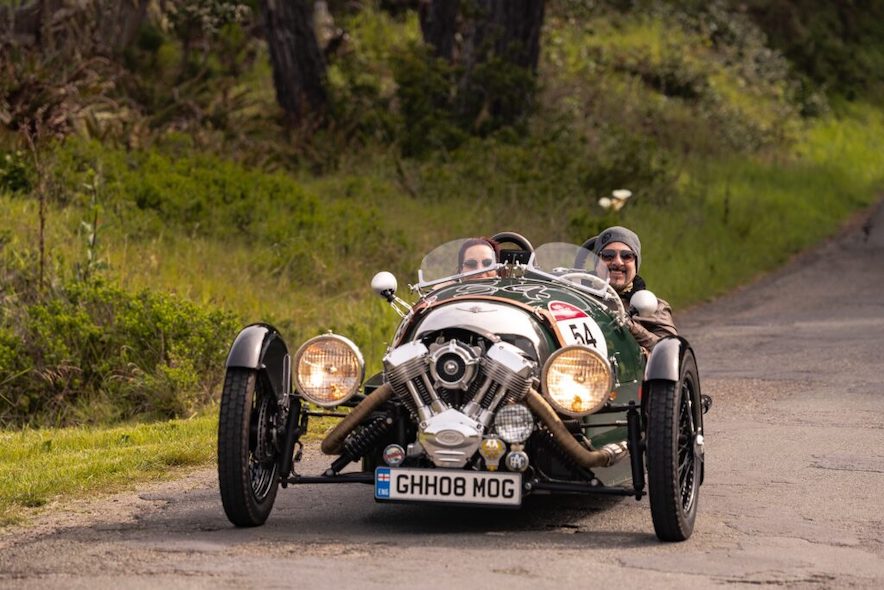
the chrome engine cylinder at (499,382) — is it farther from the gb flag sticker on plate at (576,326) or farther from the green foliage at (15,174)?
the green foliage at (15,174)

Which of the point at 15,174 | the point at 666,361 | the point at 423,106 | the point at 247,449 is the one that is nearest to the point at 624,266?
the point at 666,361

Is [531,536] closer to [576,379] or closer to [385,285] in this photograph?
[576,379]

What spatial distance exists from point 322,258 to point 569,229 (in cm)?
359

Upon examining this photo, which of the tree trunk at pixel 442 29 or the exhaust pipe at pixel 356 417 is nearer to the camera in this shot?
the exhaust pipe at pixel 356 417

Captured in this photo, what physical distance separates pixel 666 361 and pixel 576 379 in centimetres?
42

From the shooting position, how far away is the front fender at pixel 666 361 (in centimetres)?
778

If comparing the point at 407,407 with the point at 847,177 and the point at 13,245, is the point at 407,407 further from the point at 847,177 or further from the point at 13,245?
the point at 847,177

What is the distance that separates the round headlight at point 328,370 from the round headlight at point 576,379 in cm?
98

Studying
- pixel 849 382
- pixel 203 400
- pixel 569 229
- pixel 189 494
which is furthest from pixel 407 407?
pixel 569 229

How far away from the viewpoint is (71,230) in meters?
16.3

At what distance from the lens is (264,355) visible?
8.19 meters

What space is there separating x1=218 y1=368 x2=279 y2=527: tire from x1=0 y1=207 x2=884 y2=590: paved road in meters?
0.12

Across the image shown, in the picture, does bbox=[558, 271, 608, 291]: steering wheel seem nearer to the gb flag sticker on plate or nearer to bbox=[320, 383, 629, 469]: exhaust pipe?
the gb flag sticker on plate

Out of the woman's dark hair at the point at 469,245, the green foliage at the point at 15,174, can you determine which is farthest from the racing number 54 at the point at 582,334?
the green foliage at the point at 15,174
